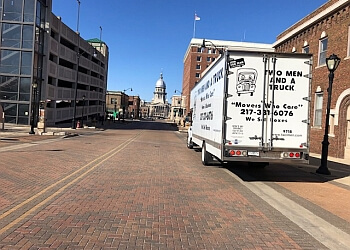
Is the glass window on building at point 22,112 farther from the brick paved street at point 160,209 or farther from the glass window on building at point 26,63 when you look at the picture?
the brick paved street at point 160,209

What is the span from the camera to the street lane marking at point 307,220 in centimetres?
553

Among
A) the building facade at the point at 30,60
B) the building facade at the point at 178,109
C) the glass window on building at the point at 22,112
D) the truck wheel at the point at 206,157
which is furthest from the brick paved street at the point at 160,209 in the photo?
the building facade at the point at 178,109

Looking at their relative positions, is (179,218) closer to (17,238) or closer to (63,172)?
(17,238)

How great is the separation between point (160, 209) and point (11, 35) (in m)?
41.9

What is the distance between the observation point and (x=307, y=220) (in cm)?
668

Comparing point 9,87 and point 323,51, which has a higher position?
point 323,51

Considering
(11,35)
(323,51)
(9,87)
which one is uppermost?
(11,35)

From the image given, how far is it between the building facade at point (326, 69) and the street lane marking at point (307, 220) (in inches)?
426

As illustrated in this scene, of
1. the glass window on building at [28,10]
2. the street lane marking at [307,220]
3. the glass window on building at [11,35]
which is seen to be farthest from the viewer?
the glass window on building at [28,10]

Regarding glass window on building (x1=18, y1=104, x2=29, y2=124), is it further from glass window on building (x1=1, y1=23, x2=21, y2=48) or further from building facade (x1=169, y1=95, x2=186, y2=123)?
building facade (x1=169, y1=95, x2=186, y2=123)

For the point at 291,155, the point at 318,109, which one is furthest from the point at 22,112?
the point at 291,155

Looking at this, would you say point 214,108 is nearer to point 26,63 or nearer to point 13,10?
point 26,63

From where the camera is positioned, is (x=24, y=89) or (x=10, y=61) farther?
(x=24, y=89)

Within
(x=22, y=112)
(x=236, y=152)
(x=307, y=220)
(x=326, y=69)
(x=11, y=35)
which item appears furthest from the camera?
(x=22, y=112)
